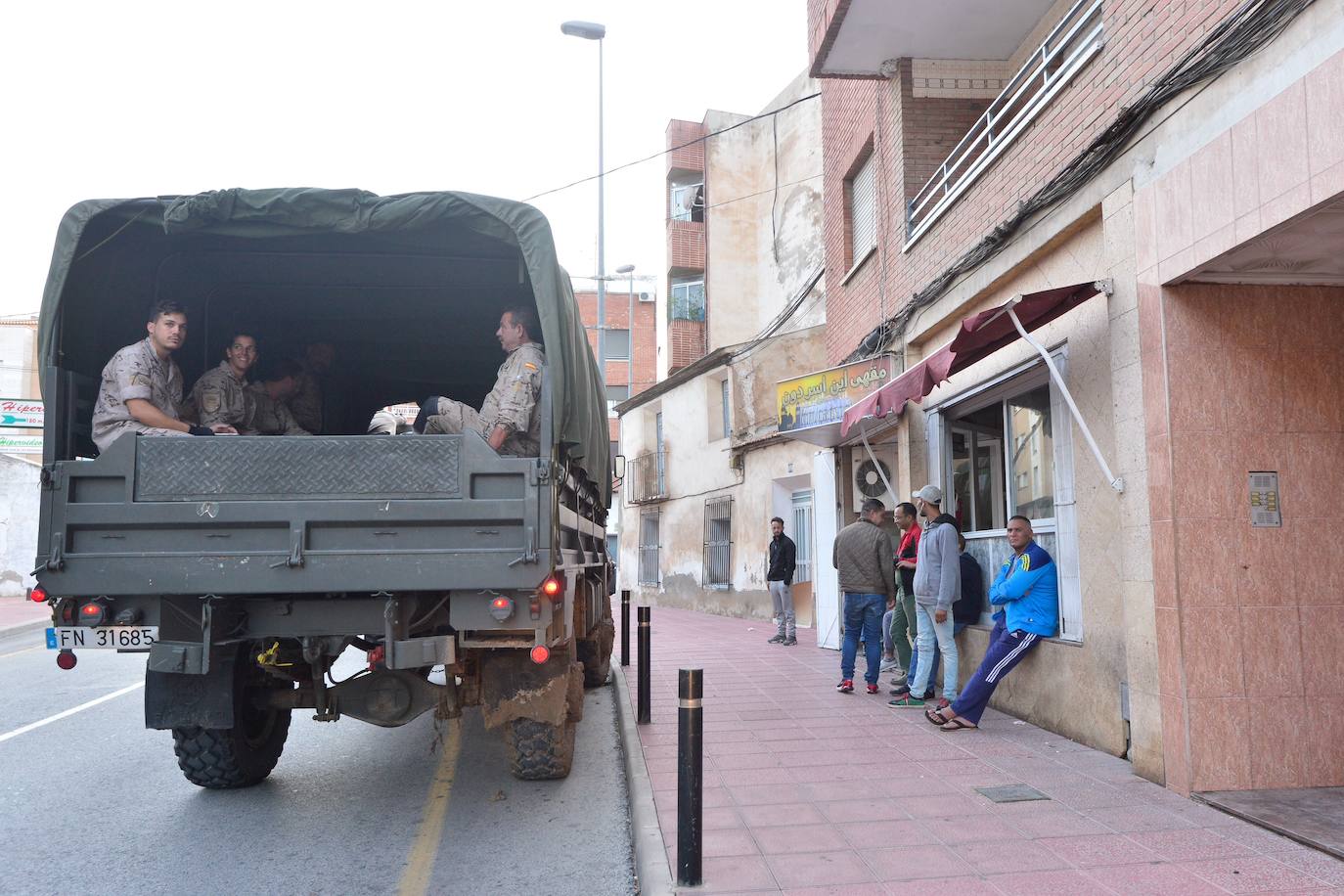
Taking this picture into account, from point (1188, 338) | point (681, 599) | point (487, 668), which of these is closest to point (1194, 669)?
point (1188, 338)

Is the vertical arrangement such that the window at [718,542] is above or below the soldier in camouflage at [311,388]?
below

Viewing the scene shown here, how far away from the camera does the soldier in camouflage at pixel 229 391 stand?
5938mm

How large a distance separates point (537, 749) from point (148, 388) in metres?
2.97

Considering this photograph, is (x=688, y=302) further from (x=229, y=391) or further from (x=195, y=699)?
(x=195, y=699)

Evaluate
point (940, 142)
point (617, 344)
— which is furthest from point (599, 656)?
point (617, 344)

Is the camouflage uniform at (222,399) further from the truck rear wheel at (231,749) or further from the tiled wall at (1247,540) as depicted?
the tiled wall at (1247,540)

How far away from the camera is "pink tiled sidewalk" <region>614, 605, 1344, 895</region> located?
3.98 metres

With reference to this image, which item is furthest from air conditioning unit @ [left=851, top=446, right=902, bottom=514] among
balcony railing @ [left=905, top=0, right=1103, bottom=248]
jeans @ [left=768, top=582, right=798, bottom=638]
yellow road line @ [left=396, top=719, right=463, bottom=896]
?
yellow road line @ [left=396, top=719, right=463, bottom=896]

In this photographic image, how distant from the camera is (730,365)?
20.0 metres

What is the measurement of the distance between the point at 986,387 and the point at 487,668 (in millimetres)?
4946

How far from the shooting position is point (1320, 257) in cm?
484

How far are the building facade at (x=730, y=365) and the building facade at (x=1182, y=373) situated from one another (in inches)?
377

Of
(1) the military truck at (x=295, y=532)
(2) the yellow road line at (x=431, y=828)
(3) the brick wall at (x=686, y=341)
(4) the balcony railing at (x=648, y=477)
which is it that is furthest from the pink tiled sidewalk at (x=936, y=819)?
(3) the brick wall at (x=686, y=341)

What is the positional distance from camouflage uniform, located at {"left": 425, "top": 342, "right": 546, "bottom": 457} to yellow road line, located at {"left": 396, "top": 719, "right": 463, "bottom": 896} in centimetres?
204
